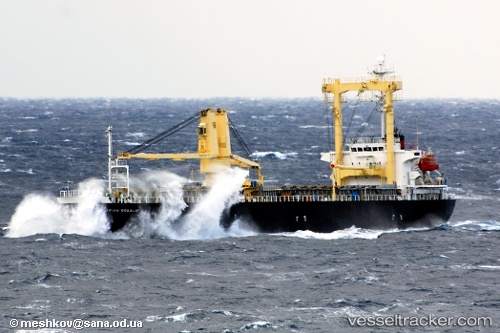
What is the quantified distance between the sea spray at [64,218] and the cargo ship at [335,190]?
2.12 feet

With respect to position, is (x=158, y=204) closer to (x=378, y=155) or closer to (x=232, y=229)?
(x=232, y=229)

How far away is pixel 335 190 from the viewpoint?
262ft

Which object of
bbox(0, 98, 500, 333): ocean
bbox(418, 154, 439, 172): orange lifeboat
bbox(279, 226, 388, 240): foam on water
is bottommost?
bbox(0, 98, 500, 333): ocean

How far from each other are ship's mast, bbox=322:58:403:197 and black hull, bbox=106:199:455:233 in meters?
2.89

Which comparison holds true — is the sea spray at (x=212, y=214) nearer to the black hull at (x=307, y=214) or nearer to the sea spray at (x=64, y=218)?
the black hull at (x=307, y=214)

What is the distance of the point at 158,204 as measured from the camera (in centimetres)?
7656

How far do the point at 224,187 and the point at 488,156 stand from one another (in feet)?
197

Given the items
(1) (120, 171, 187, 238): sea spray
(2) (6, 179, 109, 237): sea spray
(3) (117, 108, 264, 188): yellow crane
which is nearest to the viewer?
(2) (6, 179, 109, 237): sea spray

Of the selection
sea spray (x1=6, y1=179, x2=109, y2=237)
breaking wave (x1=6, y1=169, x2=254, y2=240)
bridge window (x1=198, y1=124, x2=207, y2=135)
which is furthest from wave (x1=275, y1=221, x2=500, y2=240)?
sea spray (x1=6, y1=179, x2=109, y2=237)

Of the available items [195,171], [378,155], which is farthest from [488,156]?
[378,155]

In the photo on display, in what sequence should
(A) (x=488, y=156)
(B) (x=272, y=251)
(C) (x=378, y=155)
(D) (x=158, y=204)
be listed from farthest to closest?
(A) (x=488, y=156)
(C) (x=378, y=155)
(D) (x=158, y=204)
(B) (x=272, y=251)

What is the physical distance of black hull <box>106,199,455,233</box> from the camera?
2997 inches

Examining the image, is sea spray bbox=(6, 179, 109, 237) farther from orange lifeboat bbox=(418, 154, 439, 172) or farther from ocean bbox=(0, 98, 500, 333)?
orange lifeboat bbox=(418, 154, 439, 172)

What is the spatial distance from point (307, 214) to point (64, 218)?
16.8 m
